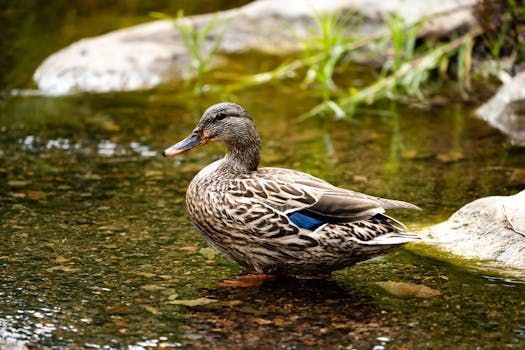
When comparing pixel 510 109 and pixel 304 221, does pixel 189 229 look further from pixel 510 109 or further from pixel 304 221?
pixel 510 109

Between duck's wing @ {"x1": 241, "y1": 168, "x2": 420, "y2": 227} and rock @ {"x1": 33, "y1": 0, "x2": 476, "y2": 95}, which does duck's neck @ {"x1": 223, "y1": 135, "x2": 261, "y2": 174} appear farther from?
rock @ {"x1": 33, "y1": 0, "x2": 476, "y2": 95}

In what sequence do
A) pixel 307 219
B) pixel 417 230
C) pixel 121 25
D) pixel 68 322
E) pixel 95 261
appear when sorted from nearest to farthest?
pixel 68 322 → pixel 307 219 → pixel 95 261 → pixel 417 230 → pixel 121 25

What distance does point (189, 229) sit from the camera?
5.87 meters

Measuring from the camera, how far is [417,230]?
578 centimetres

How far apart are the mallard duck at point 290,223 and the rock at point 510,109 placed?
3606 millimetres

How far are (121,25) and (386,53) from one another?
12.2 feet

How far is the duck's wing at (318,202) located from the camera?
4789 mm

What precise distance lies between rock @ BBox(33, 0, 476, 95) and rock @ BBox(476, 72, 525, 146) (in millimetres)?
1278

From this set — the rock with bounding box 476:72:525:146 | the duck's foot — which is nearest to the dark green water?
the duck's foot

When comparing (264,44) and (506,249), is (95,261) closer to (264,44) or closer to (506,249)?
(506,249)

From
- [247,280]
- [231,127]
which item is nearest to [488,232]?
[247,280]

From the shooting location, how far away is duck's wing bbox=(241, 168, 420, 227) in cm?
479

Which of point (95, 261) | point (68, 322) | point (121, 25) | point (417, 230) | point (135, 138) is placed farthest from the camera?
point (121, 25)

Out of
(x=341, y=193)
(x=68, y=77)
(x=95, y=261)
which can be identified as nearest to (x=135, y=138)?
(x=68, y=77)
